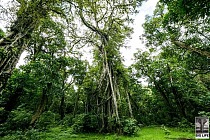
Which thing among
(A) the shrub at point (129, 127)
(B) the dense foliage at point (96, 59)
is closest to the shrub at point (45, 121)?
(B) the dense foliage at point (96, 59)

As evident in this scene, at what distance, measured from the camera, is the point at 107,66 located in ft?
33.7

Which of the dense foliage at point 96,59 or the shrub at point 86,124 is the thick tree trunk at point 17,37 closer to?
the dense foliage at point 96,59

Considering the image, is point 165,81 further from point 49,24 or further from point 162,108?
point 49,24

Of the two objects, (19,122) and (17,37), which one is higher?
(17,37)

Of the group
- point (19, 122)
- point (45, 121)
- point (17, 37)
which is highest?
point (17, 37)

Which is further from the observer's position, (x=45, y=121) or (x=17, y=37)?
(x=45, y=121)

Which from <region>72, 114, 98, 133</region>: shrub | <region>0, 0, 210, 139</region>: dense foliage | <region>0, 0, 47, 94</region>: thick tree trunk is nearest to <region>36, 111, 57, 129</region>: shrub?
<region>0, 0, 210, 139</region>: dense foliage

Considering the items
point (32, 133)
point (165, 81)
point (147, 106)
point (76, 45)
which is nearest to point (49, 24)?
point (76, 45)

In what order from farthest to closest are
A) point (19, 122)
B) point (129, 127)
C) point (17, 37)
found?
point (19, 122) → point (129, 127) → point (17, 37)

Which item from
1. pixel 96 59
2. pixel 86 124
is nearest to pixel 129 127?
pixel 86 124

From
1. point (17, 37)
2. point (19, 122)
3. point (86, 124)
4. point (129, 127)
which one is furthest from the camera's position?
point (86, 124)

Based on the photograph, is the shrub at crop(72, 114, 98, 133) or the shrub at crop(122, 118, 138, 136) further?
the shrub at crop(72, 114, 98, 133)

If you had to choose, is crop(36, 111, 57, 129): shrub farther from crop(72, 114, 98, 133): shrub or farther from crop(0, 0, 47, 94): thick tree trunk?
crop(0, 0, 47, 94): thick tree trunk

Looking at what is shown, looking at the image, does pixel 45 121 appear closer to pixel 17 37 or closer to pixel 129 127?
pixel 129 127
